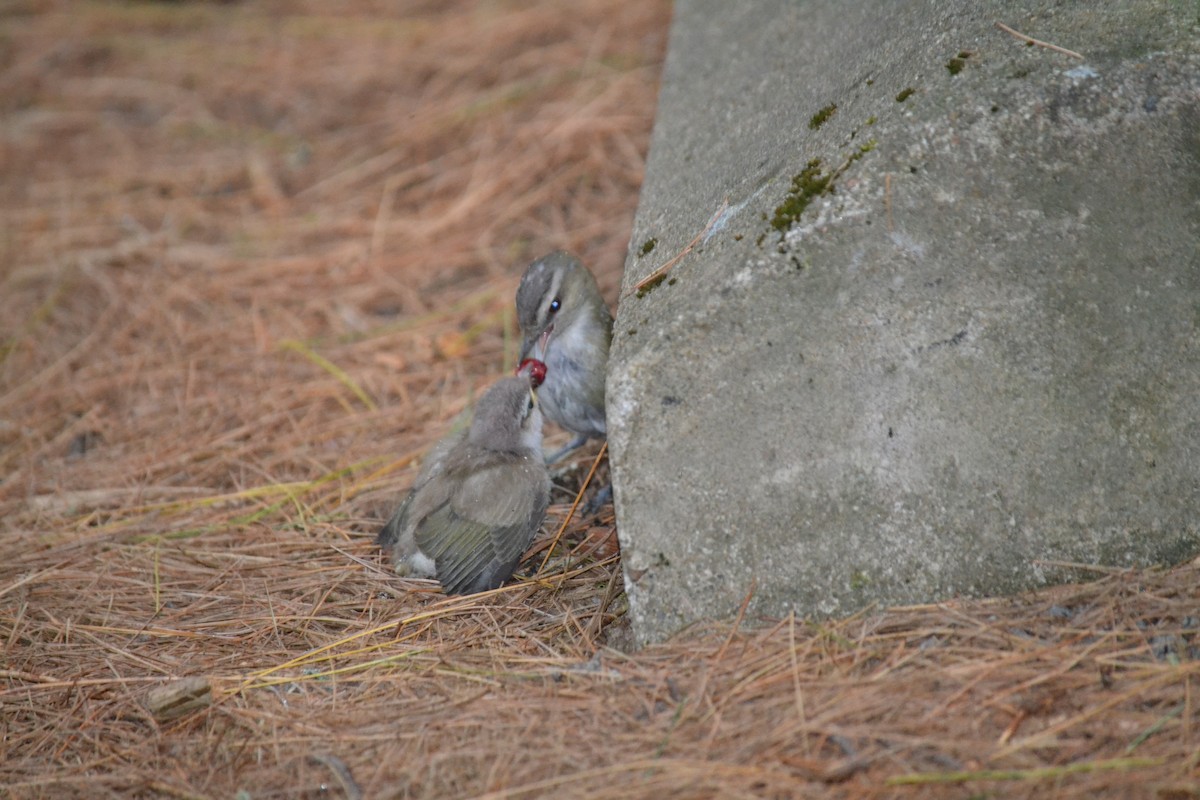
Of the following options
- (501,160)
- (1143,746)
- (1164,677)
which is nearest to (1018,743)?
(1143,746)

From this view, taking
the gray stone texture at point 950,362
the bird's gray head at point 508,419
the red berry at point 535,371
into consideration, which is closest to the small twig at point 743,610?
the gray stone texture at point 950,362

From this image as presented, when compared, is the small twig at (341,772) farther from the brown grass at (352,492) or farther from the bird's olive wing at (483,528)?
the bird's olive wing at (483,528)

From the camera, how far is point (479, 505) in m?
3.47

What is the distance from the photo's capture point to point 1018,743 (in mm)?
2260

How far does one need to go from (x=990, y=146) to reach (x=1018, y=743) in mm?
1470

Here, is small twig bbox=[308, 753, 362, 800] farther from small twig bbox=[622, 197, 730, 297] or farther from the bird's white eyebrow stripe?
the bird's white eyebrow stripe

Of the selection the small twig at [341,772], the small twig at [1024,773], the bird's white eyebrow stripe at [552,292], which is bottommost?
the small twig at [1024,773]

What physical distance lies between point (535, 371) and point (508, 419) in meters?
0.25

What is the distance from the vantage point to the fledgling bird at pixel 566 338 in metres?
3.89

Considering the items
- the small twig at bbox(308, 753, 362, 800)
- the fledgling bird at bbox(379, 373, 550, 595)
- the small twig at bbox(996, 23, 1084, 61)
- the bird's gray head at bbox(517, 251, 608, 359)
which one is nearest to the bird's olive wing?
the fledgling bird at bbox(379, 373, 550, 595)

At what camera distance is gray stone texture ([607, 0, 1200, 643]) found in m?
2.68

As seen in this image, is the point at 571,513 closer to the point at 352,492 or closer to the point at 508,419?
the point at 508,419

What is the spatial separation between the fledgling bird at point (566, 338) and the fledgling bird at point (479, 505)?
6.9 inches

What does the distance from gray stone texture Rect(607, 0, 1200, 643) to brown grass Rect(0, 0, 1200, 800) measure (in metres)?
0.16
